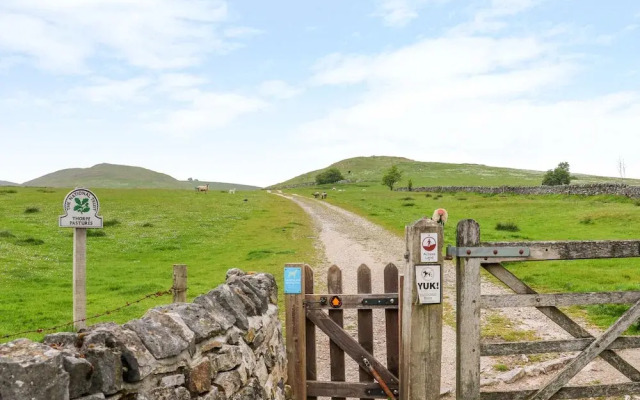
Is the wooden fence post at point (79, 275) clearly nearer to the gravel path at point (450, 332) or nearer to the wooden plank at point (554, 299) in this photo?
the gravel path at point (450, 332)

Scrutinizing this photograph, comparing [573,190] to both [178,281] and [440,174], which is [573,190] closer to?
[178,281]

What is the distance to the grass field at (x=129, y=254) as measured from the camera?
13.8 metres

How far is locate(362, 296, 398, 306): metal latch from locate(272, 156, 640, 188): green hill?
92299 mm

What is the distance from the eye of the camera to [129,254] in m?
22.7

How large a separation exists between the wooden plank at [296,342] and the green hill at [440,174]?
9263 cm

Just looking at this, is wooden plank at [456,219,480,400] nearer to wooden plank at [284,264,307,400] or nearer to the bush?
wooden plank at [284,264,307,400]

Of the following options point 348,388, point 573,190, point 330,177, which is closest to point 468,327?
point 348,388

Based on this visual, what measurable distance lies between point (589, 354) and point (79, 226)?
25.9 ft

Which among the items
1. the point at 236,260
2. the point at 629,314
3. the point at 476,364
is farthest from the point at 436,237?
the point at 236,260

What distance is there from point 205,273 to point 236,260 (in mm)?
2713

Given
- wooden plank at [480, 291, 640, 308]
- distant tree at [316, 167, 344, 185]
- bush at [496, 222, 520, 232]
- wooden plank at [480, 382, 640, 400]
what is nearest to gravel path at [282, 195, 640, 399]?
wooden plank at [480, 382, 640, 400]

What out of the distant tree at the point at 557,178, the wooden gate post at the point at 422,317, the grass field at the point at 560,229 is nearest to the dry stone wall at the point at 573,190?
the grass field at the point at 560,229

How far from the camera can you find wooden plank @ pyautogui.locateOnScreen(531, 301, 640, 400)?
561 cm

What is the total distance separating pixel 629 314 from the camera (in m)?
5.71
